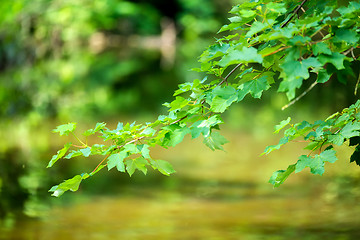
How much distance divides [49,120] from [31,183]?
4.38 meters

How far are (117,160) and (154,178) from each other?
186 inches

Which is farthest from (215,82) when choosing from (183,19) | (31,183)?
(183,19)

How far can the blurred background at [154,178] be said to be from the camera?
4.63 metres

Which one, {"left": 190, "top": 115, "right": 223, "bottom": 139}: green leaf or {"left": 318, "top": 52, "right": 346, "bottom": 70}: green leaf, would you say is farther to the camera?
{"left": 190, "top": 115, "right": 223, "bottom": 139}: green leaf

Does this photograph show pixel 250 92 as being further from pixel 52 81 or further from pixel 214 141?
pixel 52 81

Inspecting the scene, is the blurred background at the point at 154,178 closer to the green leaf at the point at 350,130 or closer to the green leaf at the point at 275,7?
the green leaf at the point at 350,130

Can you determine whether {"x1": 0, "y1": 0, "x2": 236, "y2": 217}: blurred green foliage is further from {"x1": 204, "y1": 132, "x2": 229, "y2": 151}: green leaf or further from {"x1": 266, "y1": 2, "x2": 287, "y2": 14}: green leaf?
{"x1": 266, "y1": 2, "x2": 287, "y2": 14}: green leaf

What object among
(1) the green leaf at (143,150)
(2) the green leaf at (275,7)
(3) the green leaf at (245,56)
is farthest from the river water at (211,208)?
(3) the green leaf at (245,56)

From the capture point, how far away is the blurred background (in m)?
4.63

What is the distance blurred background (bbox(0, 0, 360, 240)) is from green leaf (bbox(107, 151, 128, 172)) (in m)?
0.55

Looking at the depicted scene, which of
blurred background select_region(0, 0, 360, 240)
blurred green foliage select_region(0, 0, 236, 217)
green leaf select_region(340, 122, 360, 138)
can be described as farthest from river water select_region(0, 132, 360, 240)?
green leaf select_region(340, 122, 360, 138)

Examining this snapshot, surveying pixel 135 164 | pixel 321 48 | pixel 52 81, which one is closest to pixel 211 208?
pixel 135 164

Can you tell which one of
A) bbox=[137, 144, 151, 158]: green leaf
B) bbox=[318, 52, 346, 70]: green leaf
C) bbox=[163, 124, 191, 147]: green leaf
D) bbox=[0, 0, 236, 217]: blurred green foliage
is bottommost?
bbox=[137, 144, 151, 158]: green leaf

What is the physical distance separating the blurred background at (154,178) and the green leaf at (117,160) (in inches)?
21.6
